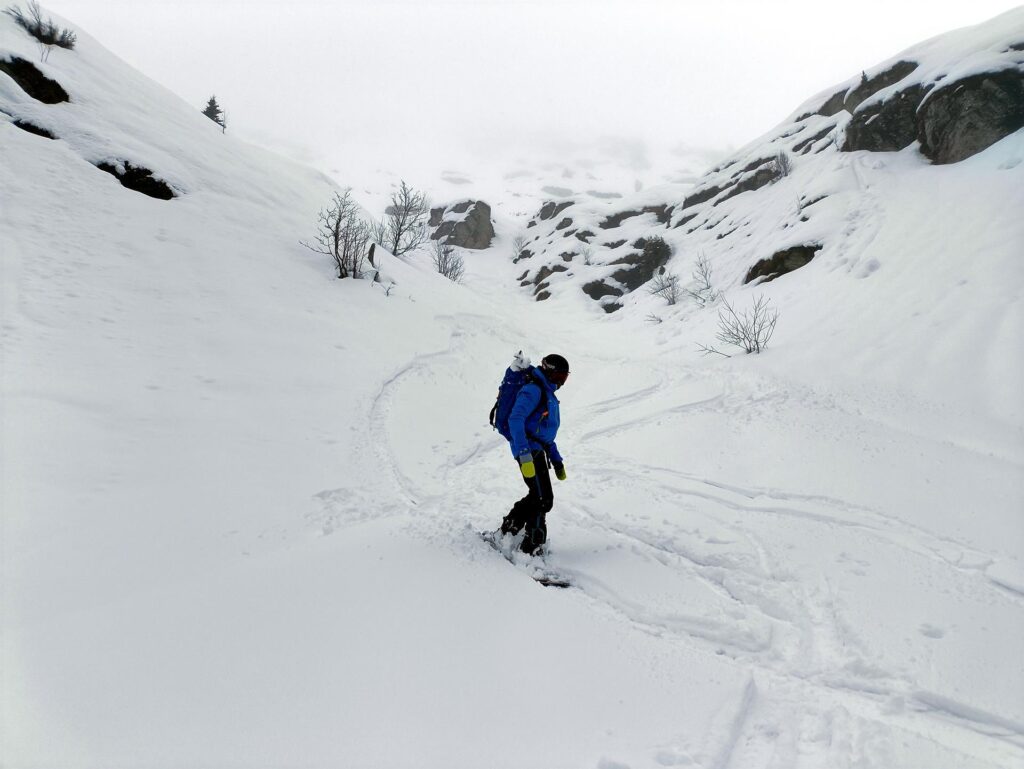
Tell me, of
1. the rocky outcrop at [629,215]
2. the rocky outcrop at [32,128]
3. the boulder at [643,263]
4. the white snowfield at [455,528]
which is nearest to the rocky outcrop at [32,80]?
the white snowfield at [455,528]

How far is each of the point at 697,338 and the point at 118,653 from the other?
13.9 meters

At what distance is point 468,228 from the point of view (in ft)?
195

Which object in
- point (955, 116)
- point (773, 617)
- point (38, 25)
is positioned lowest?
point (773, 617)

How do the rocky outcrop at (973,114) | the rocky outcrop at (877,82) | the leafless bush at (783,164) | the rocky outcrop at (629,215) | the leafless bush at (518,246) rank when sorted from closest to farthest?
the rocky outcrop at (973,114), the rocky outcrop at (877,82), the leafless bush at (783,164), the rocky outcrop at (629,215), the leafless bush at (518,246)

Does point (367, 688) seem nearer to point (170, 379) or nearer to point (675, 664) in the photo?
point (675, 664)

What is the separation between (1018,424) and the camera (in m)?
5.85

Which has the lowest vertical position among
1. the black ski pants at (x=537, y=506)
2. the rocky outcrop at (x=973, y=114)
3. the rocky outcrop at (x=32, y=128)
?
the black ski pants at (x=537, y=506)

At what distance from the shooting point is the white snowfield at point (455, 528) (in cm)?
250

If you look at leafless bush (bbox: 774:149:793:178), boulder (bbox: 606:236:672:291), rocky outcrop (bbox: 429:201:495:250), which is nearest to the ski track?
leafless bush (bbox: 774:149:793:178)

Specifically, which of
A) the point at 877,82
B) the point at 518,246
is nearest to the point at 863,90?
the point at 877,82

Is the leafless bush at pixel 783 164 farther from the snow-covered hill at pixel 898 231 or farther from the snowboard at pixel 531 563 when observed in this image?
the snowboard at pixel 531 563

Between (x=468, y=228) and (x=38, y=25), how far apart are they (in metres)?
47.3

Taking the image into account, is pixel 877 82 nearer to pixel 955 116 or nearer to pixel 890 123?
pixel 890 123

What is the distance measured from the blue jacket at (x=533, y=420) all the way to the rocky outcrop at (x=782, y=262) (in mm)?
15110
